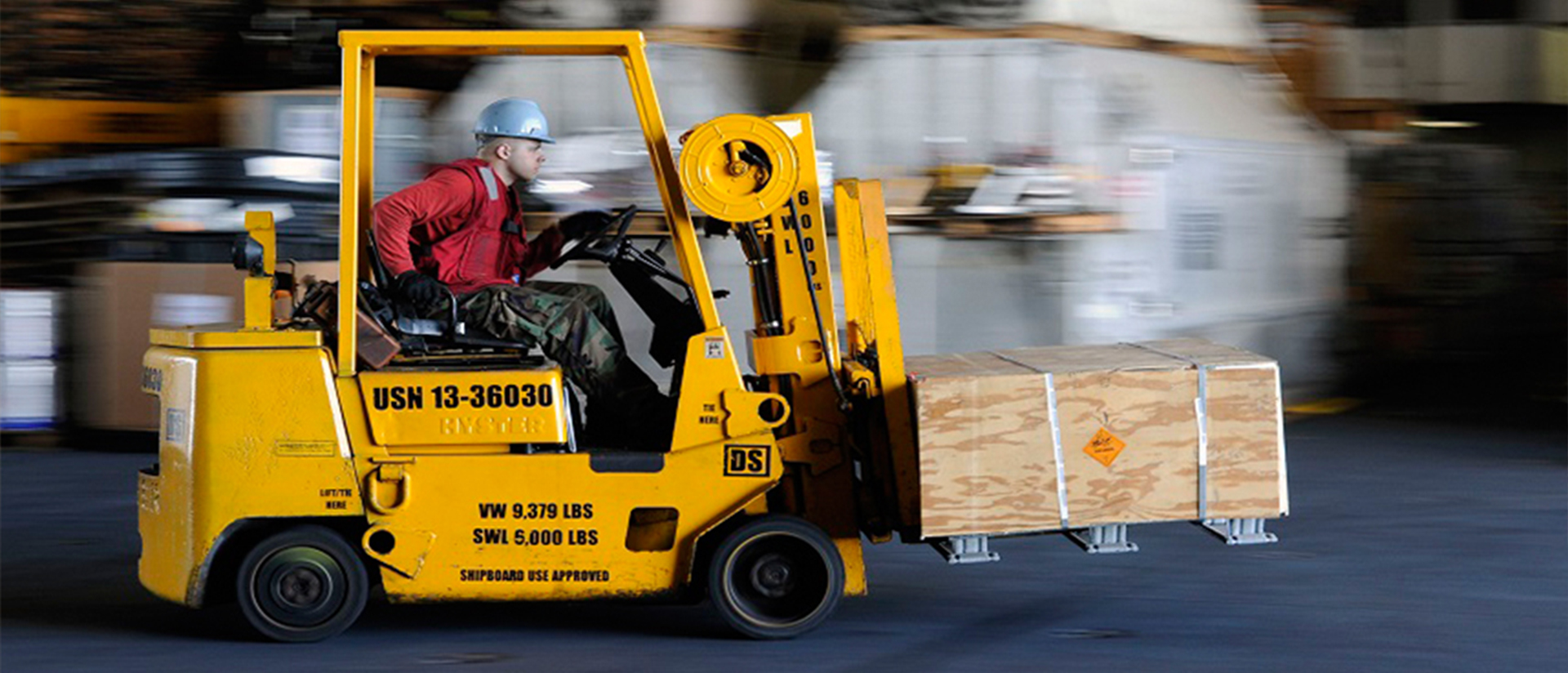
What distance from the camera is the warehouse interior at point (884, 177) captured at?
1167 centimetres

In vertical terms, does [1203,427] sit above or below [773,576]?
above

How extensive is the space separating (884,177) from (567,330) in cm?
573

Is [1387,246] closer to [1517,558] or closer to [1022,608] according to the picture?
[1517,558]

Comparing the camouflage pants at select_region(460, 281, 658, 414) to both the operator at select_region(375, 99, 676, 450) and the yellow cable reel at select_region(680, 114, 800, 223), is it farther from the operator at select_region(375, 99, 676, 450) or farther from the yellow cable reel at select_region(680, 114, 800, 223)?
the yellow cable reel at select_region(680, 114, 800, 223)

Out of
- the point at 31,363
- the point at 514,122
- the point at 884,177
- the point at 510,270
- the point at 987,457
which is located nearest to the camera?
the point at 987,457

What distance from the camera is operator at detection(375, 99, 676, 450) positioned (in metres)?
6.83

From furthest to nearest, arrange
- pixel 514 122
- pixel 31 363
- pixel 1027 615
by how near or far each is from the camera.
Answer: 1. pixel 31 363
2. pixel 1027 615
3. pixel 514 122

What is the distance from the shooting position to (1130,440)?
662 cm

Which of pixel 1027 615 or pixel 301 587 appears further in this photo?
pixel 1027 615

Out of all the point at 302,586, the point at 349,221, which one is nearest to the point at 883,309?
the point at 349,221

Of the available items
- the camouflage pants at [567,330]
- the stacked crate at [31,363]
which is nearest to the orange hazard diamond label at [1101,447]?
the camouflage pants at [567,330]

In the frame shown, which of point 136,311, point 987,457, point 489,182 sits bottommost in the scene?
point 987,457

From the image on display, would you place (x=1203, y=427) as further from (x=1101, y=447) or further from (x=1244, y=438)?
(x=1101, y=447)

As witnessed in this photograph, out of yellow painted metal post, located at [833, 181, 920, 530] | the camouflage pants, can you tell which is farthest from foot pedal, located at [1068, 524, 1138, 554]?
the camouflage pants
